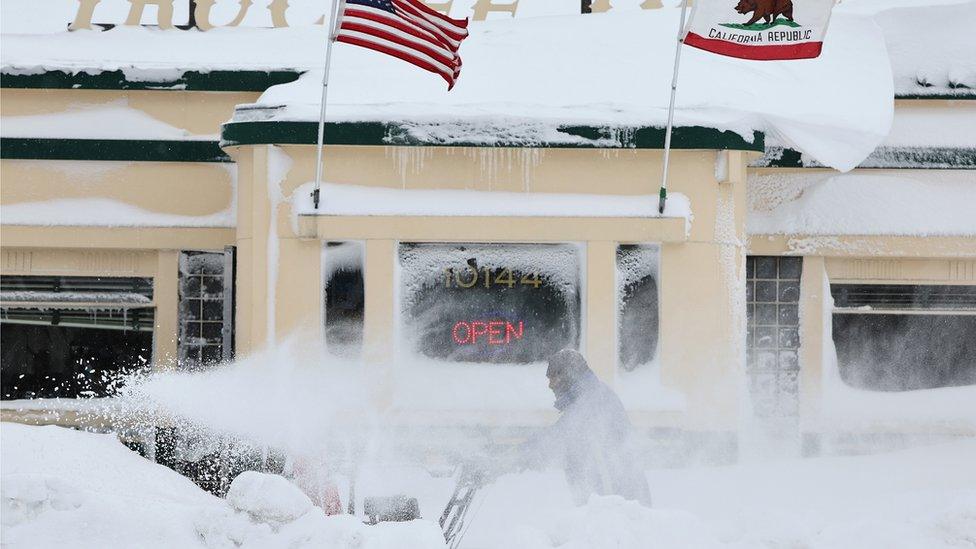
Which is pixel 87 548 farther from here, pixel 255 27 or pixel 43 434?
pixel 255 27

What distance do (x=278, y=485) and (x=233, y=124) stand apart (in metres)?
5.17

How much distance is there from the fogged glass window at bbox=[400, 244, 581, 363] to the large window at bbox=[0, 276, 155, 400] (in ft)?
11.9

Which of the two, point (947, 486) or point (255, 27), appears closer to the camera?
point (947, 486)

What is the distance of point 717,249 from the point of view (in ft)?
39.0

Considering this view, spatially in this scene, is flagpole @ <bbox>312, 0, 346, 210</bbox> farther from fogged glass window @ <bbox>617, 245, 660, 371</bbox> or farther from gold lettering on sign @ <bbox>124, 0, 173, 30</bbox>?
gold lettering on sign @ <bbox>124, 0, 173, 30</bbox>

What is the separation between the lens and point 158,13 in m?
15.3

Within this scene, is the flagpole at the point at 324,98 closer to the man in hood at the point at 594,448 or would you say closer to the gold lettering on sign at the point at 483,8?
the man in hood at the point at 594,448

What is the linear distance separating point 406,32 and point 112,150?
3.99 metres

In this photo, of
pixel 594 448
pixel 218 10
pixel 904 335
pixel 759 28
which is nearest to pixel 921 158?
pixel 904 335

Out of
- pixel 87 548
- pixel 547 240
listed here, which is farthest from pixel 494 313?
pixel 87 548

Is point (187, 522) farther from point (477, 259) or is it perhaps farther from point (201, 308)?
point (201, 308)

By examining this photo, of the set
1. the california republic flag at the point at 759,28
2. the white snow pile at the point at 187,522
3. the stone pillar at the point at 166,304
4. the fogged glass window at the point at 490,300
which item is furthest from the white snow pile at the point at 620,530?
the stone pillar at the point at 166,304

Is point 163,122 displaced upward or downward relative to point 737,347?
upward

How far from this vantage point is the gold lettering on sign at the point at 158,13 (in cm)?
1530
